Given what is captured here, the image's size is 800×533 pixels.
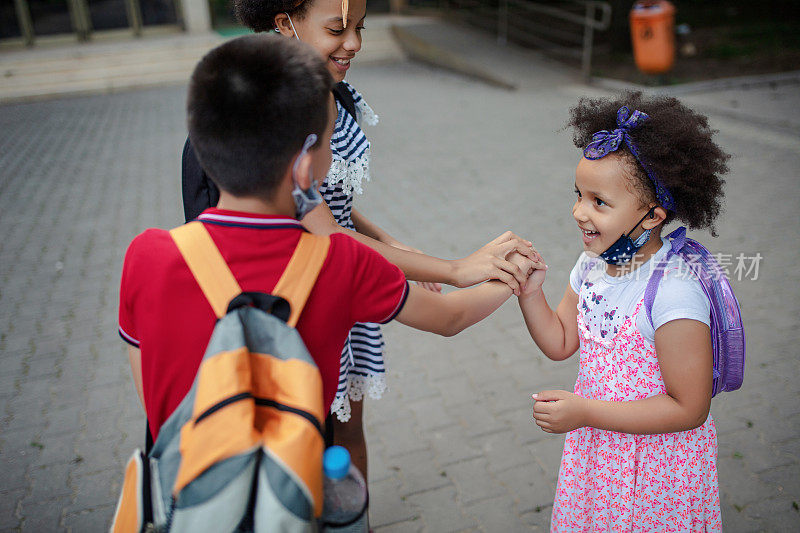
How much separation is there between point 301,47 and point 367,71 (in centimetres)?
1328

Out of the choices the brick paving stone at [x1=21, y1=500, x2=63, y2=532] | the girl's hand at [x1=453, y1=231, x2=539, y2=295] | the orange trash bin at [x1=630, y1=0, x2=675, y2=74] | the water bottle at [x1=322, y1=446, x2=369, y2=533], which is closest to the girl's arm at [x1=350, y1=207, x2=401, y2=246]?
the girl's hand at [x1=453, y1=231, x2=539, y2=295]

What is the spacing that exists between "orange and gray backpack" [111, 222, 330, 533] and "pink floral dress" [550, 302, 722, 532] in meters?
1.03

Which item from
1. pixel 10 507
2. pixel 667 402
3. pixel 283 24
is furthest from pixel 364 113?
pixel 10 507

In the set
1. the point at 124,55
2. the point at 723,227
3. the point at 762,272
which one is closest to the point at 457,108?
the point at 723,227

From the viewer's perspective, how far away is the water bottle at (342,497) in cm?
118

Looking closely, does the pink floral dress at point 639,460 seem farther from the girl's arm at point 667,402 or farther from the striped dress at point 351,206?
the striped dress at point 351,206

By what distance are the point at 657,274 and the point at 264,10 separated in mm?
1413

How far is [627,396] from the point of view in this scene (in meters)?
1.84

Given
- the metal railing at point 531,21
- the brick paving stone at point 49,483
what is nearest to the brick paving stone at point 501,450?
the brick paving stone at point 49,483

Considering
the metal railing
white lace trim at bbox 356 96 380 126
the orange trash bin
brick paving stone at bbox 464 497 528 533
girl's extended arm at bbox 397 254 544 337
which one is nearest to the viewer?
girl's extended arm at bbox 397 254 544 337

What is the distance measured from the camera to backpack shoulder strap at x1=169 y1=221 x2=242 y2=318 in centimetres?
120

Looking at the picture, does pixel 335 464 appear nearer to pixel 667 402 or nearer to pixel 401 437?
pixel 667 402

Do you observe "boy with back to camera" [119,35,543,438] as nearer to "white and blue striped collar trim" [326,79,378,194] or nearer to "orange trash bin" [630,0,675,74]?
"white and blue striped collar trim" [326,79,378,194]

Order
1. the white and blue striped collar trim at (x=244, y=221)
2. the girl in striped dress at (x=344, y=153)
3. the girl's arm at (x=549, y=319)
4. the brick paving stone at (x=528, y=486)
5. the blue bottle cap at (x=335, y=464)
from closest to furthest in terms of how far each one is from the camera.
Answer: the blue bottle cap at (x=335, y=464)
the white and blue striped collar trim at (x=244, y=221)
the girl in striped dress at (x=344, y=153)
the girl's arm at (x=549, y=319)
the brick paving stone at (x=528, y=486)
